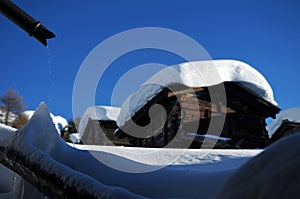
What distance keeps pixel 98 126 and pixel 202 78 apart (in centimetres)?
1320

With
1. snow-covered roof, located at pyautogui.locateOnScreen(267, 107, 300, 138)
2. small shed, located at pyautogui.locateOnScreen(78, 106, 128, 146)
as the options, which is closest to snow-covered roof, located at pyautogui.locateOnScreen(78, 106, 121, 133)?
small shed, located at pyautogui.locateOnScreen(78, 106, 128, 146)

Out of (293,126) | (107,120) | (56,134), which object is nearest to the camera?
(56,134)

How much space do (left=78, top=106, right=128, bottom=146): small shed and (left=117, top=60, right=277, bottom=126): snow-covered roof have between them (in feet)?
30.8

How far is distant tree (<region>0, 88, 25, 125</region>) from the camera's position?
28.2 m

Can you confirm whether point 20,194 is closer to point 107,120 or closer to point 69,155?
point 69,155

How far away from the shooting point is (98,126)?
19.9 metres

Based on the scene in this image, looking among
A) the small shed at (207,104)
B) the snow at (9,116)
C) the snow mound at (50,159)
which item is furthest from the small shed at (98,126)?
the snow mound at (50,159)

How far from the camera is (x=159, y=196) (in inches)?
31.7

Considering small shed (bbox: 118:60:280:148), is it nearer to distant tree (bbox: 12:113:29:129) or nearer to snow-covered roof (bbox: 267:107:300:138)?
snow-covered roof (bbox: 267:107:300:138)

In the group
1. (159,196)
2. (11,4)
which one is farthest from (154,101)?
(159,196)

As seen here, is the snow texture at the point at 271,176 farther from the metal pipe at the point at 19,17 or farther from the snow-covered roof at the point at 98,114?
the snow-covered roof at the point at 98,114

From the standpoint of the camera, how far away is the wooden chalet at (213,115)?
8188mm

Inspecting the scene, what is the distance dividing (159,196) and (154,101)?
7.66m

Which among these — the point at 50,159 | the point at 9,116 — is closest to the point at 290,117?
the point at 50,159
